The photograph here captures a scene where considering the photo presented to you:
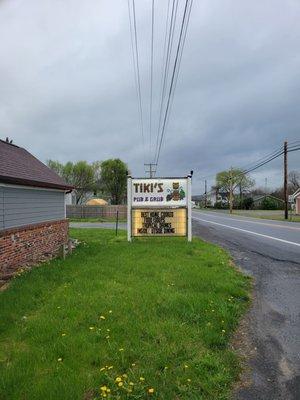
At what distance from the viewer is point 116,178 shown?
78.6 metres

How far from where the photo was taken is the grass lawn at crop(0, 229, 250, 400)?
15.6 ft

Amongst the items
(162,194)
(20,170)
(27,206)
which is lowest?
(27,206)

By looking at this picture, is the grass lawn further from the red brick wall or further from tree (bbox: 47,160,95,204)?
tree (bbox: 47,160,95,204)

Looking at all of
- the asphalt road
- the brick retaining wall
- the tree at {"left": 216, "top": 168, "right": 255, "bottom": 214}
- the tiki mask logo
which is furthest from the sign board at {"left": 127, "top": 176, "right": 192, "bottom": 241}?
the tree at {"left": 216, "top": 168, "right": 255, "bottom": 214}

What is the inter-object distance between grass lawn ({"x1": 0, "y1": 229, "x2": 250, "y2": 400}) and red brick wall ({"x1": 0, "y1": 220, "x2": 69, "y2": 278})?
850 millimetres

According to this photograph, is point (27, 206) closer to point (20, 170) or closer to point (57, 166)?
point (20, 170)

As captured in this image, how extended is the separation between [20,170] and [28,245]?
2.41 meters

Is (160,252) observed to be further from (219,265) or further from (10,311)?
(10,311)

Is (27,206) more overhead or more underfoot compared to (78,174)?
more underfoot

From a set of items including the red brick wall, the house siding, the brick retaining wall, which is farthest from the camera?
the brick retaining wall

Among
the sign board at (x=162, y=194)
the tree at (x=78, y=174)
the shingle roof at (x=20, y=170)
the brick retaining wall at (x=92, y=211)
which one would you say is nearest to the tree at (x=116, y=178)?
the tree at (x=78, y=174)

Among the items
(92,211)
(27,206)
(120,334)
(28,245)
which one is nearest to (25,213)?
(27,206)

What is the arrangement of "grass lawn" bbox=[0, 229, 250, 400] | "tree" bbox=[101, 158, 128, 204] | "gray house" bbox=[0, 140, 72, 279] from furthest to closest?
"tree" bbox=[101, 158, 128, 204] → "gray house" bbox=[0, 140, 72, 279] → "grass lawn" bbox=[0, 229, 250, 400]

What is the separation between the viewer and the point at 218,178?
149 m
